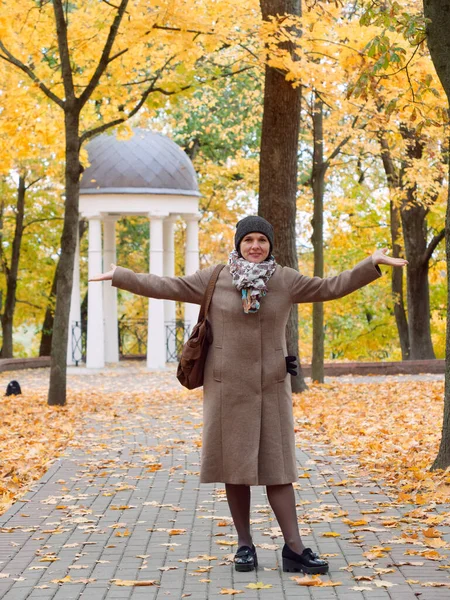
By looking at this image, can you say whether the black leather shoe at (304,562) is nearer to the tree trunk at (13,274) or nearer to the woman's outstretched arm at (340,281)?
the woman's outstretched arm at (340,281)

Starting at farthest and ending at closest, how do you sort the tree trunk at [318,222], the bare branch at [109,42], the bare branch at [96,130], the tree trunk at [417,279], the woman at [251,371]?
the tree trunk at [417,279] → the tree trunk at [318,222] → the bare branch at [96,130] → the bare branch at [109,42] → the woman at [251,371]

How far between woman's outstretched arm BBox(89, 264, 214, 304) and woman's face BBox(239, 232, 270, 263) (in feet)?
0.85

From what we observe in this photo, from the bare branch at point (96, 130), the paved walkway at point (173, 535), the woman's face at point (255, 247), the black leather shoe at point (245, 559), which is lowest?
the paved walkway at point (173, 535)

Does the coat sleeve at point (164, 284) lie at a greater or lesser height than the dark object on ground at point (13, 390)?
greater

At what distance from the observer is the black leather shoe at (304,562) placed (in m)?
5.72

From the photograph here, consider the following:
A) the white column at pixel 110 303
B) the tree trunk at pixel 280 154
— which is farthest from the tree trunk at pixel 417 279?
the tree trunk at pixel 280 154

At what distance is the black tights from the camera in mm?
5809

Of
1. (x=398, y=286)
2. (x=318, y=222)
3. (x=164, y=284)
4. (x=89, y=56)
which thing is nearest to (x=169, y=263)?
(x=398, y=286)

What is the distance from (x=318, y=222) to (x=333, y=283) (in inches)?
527

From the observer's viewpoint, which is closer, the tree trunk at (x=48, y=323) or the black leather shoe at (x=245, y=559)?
the black leather shoe at (x=245, y=559)

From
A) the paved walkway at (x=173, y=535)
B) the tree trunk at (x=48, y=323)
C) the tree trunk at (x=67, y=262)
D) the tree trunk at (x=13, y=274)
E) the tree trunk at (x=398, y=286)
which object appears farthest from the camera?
the tree trunk at (x=48, y=323)

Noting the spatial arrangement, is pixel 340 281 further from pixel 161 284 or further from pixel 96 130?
pixel 96 130

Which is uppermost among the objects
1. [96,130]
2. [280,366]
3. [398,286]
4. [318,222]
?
[96,130]

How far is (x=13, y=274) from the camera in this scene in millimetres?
32625
